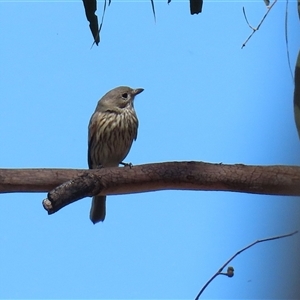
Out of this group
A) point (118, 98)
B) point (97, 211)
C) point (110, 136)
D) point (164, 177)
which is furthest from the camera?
point (118, 98)

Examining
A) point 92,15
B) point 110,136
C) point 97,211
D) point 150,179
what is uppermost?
point 92,15

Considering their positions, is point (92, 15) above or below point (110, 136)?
above

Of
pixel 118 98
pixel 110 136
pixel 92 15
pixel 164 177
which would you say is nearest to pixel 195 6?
pixel 92 15

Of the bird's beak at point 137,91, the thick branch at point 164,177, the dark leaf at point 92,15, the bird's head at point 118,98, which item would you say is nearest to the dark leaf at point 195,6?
the dark leaf at point 92,15

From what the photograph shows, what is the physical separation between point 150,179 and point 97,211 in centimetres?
167

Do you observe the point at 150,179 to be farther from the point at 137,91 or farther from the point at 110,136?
the point at 137,91

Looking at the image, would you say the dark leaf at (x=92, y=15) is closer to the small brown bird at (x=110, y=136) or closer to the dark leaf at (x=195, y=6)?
the dark leaf at (x=195, y=6)

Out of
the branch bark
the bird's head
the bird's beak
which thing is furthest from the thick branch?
the bird's beak

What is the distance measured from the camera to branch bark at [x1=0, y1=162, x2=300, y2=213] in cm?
193

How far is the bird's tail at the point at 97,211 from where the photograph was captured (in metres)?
3.66

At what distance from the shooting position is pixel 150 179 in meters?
2.08

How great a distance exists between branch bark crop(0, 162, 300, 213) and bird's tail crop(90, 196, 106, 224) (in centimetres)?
153

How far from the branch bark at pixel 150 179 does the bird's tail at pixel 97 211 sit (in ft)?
5.00

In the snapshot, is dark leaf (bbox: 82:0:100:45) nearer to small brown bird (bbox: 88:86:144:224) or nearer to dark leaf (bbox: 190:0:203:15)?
dark leaf (bbox: 190:0:203:15)
